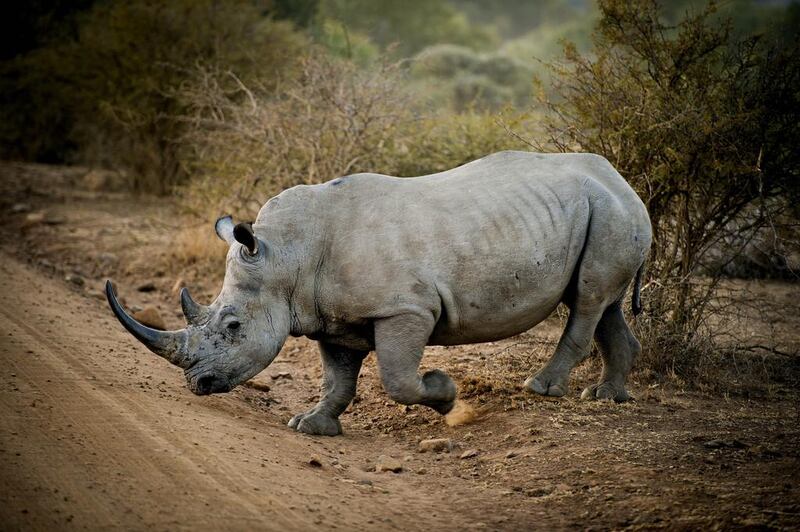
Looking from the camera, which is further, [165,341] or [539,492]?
[165,341]

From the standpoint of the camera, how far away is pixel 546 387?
679 centimetres

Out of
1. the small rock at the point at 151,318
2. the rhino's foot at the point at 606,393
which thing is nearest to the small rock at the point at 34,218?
the small rock at the point at 151,318

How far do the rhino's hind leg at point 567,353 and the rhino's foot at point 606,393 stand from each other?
220 millimetres

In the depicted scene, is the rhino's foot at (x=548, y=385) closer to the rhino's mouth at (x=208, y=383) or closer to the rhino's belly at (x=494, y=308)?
the rhino's belly at (x=494, y=308)

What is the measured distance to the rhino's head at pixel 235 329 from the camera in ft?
19.2

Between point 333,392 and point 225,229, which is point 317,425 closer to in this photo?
point 333,392

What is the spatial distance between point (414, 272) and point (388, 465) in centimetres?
120

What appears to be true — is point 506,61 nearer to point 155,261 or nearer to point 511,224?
point 155,261

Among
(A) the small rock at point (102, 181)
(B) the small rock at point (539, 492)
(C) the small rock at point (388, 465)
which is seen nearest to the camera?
(B) the small rock at point (539, 492)

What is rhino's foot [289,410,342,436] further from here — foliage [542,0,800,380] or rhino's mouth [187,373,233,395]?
foliage [542,0,800,380]

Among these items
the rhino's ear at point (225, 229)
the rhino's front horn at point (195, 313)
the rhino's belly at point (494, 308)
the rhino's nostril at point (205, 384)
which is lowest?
the rhino's nostril at point (205, 384)

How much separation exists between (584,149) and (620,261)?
206 centimetres

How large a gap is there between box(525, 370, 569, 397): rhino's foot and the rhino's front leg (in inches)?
50.2

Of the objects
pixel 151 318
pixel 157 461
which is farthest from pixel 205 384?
pixel 151 318
